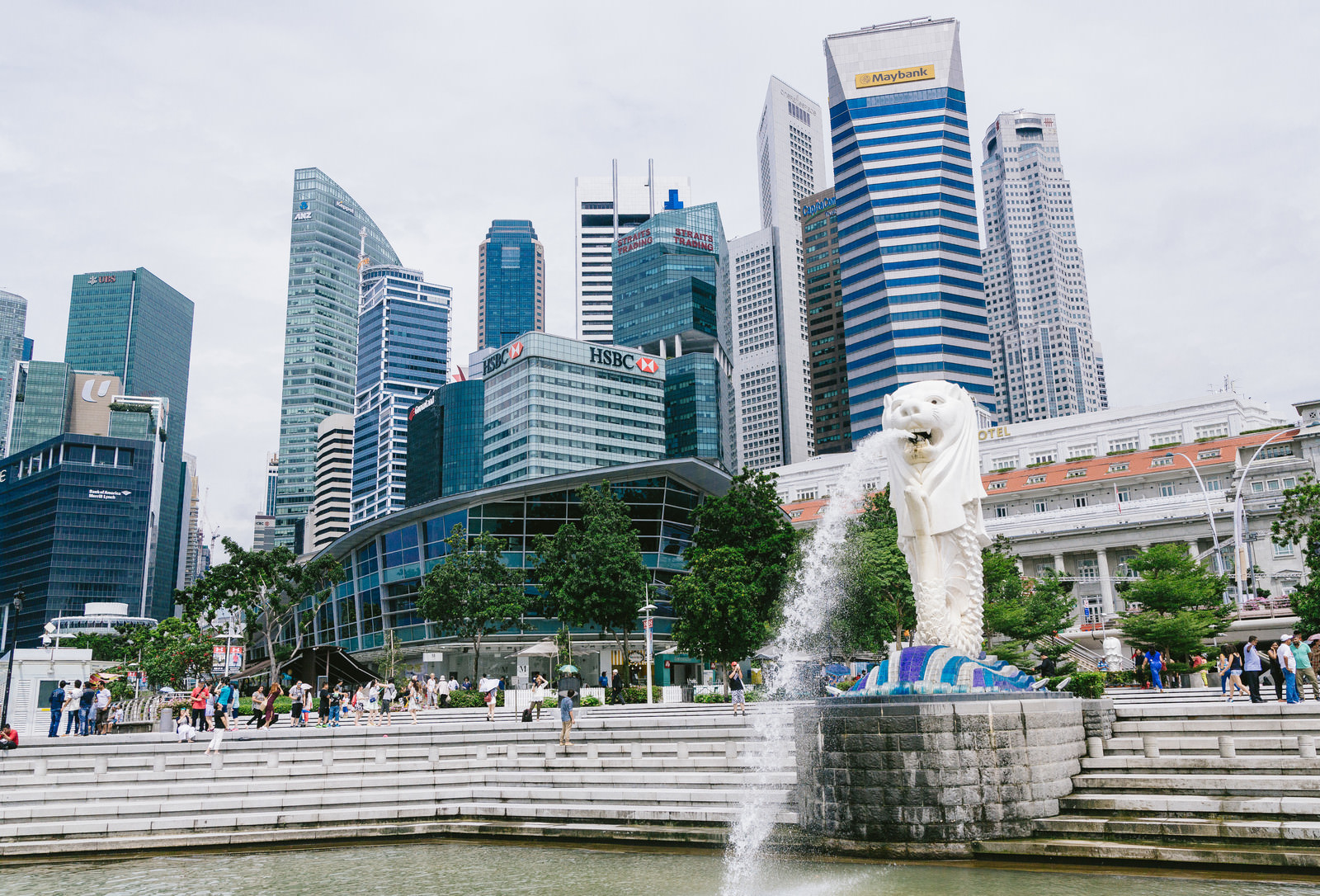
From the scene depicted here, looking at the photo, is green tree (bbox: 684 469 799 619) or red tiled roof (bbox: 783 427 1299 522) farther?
red tiled roof (bbox: 783 427 1299 522)

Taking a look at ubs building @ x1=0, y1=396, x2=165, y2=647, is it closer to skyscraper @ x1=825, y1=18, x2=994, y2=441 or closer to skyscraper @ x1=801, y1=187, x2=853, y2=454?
skyscraper @ x1=825, y1=18, x2=994, y2=441

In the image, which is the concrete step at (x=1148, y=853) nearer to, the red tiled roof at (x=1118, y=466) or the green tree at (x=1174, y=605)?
the green tree at (x=1174, y=605)

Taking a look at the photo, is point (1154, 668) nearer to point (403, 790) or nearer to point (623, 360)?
point (403, 790)

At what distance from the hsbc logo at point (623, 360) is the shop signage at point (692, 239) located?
136ft

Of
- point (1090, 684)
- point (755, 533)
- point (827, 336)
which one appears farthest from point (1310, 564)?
point (827, 336)

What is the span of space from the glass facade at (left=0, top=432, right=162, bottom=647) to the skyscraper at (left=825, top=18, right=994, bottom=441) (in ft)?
388

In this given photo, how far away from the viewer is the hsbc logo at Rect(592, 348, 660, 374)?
130125mm

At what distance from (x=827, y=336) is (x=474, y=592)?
5924 inches

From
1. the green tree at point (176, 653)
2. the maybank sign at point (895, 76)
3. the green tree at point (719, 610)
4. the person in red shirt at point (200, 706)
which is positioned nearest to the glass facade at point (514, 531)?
the green tree at point (176, 653)

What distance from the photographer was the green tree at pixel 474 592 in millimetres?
46594

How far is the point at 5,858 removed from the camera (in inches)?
650

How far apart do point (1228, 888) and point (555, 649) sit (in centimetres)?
3665

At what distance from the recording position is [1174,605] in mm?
41938

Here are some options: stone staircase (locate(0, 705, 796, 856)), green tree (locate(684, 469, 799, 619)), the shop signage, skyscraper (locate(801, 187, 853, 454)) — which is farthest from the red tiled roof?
the shop signage
